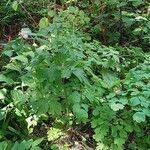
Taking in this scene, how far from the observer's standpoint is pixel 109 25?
4.04 m

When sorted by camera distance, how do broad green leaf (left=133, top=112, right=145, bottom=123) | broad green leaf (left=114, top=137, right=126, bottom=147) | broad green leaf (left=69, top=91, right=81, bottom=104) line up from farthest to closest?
broad green leaf (left=114, top=137, right=126, bottom=147)
broad green leaf (left=69, top=91, right=81, bottom=104)
broad green leaf (left=133, top=112, right=145, bottom=123)

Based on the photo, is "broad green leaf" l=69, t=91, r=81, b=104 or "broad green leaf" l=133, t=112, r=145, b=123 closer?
"broad green leaf" l=133, t=112, r=145, b=123

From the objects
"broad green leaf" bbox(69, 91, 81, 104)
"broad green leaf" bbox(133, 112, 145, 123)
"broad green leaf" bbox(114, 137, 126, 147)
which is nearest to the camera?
"broad green leaf" bbox(133, 112, 145, 123)

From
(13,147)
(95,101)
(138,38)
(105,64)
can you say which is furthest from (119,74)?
(13,147)

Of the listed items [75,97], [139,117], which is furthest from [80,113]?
[139,117]

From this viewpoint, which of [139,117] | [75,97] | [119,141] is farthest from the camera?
[119,141]

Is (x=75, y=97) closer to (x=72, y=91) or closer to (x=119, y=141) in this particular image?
(x=72, y=91)

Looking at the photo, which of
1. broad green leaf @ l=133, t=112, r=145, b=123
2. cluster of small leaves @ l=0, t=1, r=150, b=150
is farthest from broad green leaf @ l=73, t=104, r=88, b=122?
broad green leaf @ l=133, t=112, r=145, b=123

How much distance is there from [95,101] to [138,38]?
1.63 metres

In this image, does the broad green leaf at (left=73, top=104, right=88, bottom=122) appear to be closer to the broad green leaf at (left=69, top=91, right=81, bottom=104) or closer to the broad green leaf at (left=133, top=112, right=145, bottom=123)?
the broad green leaf at (left=69, top=91, right=81, bottom=104)

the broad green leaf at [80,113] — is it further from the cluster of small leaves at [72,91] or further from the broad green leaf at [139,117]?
the broad green leaf at [139,117]

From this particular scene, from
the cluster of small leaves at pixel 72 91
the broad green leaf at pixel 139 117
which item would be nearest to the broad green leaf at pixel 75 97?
the cluster of small leaves at pixel 72 91

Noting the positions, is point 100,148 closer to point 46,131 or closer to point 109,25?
point 46,131

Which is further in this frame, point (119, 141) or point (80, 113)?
point (119, 141)
